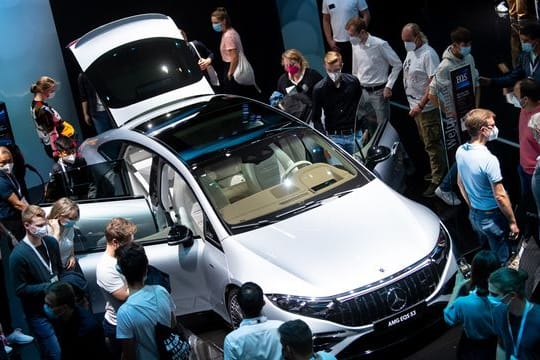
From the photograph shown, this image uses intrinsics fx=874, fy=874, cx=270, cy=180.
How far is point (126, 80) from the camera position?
10.6 metres

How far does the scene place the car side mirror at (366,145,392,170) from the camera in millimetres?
8117

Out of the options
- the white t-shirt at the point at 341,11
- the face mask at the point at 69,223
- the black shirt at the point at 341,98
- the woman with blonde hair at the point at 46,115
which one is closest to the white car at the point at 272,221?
the face mask at the point at 69,223

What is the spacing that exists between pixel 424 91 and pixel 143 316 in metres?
4.99

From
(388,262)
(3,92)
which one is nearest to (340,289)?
(388,262)

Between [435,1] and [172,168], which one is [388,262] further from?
[435,1]

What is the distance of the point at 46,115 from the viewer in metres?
10.8

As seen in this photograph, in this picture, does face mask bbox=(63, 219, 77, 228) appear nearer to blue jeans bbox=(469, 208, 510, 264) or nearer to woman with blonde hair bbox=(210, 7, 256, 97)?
blue jeans bbox=(469, 208, 510, 264)

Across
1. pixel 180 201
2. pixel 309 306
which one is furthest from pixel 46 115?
pixel 309 306

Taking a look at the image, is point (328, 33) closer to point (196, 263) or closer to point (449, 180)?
point (449, 180)

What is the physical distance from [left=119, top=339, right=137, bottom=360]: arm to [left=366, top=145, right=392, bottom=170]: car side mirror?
3.24m

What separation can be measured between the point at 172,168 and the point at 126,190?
839 mm

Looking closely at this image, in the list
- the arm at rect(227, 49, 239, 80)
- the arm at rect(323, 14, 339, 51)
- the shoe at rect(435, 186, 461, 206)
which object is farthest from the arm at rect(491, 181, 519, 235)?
the arm at rect(323, 14, 339, 51)

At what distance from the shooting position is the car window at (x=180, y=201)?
795 centimetres

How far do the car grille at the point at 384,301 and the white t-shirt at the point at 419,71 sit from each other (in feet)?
10.1
